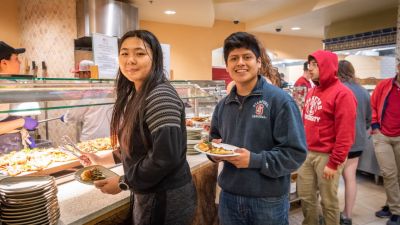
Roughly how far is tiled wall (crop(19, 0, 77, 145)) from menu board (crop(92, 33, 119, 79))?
5.87 feet

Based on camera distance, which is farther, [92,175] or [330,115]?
[330,115]

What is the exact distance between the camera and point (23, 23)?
470 cm

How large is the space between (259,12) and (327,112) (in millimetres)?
5006

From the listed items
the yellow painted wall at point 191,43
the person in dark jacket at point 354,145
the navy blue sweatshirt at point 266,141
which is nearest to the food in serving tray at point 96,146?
the navy blue sweatshirt at point 266,141

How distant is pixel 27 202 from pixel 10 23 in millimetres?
4761

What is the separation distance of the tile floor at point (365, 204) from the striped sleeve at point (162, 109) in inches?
104

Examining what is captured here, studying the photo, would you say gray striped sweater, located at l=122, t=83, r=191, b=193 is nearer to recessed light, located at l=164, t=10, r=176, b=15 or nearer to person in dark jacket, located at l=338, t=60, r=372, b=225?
person in dark jacket, located at l=338, t=60, r=372, b=225

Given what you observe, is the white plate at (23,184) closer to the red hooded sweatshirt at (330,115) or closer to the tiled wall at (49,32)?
the red hooded sweatshirt at (330,115)

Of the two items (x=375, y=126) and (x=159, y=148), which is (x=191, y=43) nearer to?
(x=375, y=126)

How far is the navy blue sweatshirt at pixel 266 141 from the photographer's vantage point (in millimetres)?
1437

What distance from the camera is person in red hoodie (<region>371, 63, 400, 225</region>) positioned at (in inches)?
126

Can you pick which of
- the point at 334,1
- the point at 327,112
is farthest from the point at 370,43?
the point at 327,112

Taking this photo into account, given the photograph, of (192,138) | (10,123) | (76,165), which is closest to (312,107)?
(192,138)

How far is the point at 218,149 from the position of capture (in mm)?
1549
